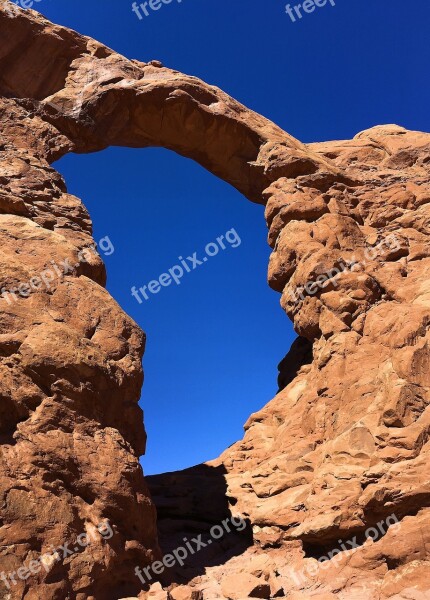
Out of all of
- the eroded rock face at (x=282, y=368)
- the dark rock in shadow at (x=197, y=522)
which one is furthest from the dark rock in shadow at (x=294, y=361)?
the dark rock in shadow at (x=197, y=522)

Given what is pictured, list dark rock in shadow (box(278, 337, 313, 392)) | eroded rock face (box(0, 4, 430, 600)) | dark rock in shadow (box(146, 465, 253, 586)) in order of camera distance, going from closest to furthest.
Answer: eroded rock face (box(0, 4, 430, 600)), dark rock in shadow (box(146, 465, 253, 586)), dark rock in shadow (box(278, 337, 313, 392))

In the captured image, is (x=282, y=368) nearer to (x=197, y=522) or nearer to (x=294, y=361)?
(x=294, y=361)

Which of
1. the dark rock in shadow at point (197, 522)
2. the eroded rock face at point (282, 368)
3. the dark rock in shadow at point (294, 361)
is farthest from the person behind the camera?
the dark rock in shadow at point (294, 361)

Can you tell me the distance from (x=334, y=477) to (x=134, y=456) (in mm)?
4581

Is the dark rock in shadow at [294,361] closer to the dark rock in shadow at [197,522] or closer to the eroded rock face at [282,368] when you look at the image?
the eroded rock face at [282,368]

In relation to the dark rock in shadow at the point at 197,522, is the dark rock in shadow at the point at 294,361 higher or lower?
higher

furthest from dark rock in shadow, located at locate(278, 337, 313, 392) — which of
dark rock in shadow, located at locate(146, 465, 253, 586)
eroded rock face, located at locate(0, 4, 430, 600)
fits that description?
dark rock in shadow, located at locate(146, 465, 253, 586)

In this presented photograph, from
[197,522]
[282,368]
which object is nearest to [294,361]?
[282,368]

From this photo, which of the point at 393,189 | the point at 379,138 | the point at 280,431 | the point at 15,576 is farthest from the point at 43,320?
the point at 379,138

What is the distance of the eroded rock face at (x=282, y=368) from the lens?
28.0 ft

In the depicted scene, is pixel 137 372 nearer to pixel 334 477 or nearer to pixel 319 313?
pixel 334 477

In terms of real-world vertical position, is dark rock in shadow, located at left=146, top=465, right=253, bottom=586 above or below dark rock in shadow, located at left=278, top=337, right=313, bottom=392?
below

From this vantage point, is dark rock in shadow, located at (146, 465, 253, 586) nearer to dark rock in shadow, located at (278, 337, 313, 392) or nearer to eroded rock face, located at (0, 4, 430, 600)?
eroded rock face, located at (0, 4, 430, 600)

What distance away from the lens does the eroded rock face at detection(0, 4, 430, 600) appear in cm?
854
